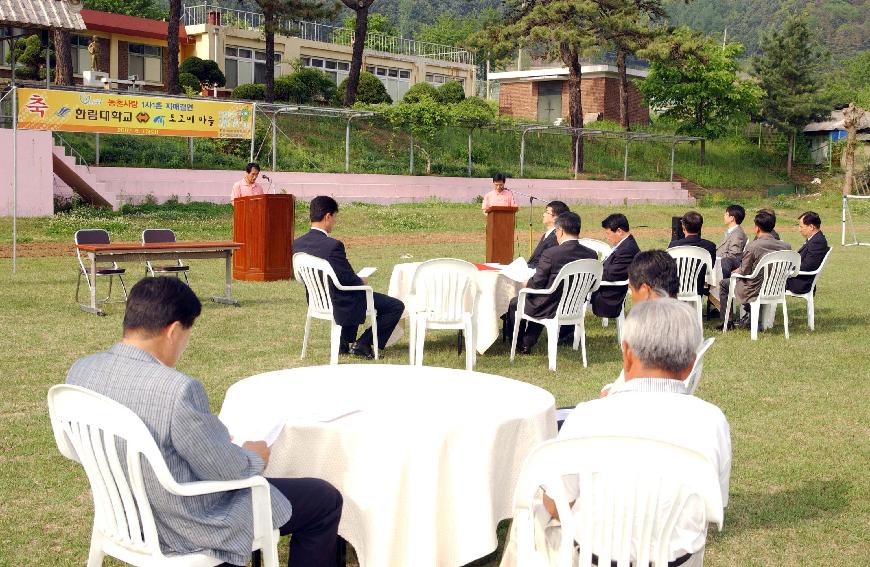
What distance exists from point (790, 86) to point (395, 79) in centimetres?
2032

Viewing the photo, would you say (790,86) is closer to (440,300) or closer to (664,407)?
(440,300)

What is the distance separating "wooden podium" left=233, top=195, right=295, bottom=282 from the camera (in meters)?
14.1

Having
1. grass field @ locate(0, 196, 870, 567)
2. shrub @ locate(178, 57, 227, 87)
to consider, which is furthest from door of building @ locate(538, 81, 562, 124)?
grass field @ locate(0, 196, 870, 567)

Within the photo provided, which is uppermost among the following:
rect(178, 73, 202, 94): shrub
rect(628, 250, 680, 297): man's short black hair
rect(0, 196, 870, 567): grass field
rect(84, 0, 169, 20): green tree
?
rect(84, 0, 169, 20): green tree

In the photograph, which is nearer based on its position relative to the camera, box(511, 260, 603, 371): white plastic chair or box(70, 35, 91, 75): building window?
box(511, 260, 603, 371): white plastic chair

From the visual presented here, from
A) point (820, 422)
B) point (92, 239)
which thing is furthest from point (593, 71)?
point (820, 422)

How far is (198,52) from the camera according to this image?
4347cm

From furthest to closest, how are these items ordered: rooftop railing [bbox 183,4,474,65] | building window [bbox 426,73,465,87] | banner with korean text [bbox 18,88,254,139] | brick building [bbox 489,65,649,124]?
building window [bbox 426,73,465,87] < brick building [bbox 489,65,649,124] < rooftop railing [bbox 183,4,474,65] < banner with korean text [bbox 18,88,254,139]

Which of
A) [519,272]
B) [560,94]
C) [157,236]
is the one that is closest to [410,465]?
[519,272]

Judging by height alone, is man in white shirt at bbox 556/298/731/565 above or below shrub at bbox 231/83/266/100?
below

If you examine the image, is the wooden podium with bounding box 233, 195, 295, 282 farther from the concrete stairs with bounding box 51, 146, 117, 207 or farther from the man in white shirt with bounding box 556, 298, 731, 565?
the man in white shirt with bounding box 556, 298, 731, 565

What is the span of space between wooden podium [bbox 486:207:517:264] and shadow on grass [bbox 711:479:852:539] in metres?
6.58

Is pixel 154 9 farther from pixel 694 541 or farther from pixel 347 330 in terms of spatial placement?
pixel 694 541

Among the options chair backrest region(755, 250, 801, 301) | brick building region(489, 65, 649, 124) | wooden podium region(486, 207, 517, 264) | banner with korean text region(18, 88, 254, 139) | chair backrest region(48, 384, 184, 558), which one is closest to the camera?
chair backrest region(48, 384, 184, 558)
